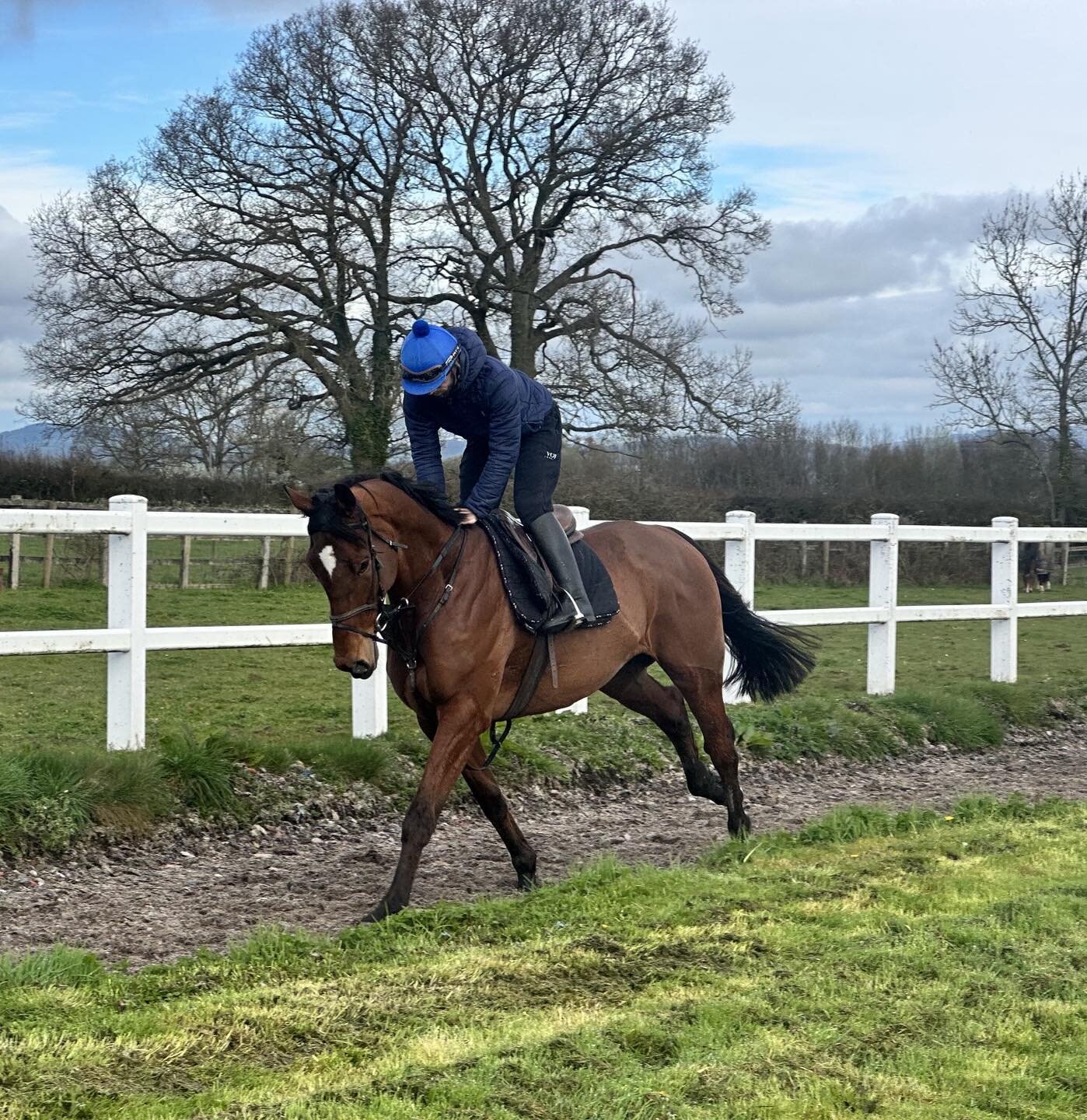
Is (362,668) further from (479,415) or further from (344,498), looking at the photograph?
(479,415)

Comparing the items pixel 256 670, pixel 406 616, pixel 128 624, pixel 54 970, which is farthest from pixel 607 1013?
pixel 256 670

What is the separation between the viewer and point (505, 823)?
5887 mm

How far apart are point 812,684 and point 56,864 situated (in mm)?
8375

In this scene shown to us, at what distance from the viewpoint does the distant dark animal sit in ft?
96.6

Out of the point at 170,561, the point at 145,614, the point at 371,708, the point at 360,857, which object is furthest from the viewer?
the point at 170,561

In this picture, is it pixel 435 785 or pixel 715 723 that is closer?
pixel 435 785

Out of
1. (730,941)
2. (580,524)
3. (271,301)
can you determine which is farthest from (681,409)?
(730,941)

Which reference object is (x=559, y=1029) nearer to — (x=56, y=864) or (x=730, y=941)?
(x=730, y=941)

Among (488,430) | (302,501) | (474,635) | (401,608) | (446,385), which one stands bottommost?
(474,635)

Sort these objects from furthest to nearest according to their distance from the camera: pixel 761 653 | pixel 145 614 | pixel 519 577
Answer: pixel 145 614
pixel 761 653
pixel 519 577

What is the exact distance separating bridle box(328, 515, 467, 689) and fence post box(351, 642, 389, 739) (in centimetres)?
256

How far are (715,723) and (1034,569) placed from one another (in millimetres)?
24713

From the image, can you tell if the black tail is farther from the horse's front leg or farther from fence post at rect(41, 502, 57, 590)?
fence post at rect(41, 502, 57, 590)

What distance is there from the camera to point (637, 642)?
6715mm
